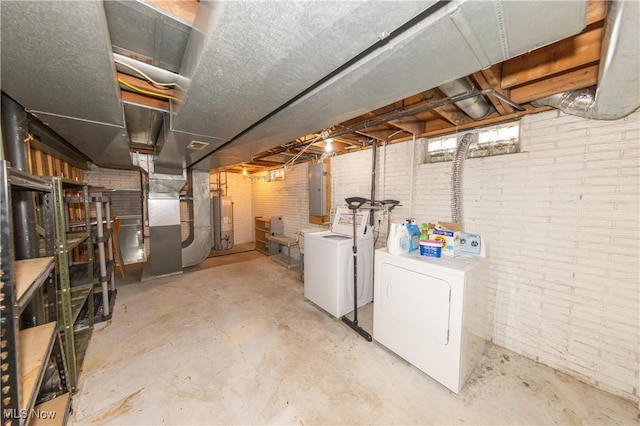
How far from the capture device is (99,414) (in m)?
1.54

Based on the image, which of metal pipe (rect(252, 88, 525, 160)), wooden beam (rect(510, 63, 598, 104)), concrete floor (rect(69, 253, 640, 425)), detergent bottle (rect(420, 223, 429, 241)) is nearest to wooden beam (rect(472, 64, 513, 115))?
metal pipe (rect(252, 88, 525, 160))

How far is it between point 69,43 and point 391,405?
9.13 ft

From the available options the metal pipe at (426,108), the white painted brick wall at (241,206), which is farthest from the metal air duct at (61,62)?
the white painted brick wall at (241,206)

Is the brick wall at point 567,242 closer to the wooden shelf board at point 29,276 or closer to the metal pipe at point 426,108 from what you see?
the metal pipe at point 426,108

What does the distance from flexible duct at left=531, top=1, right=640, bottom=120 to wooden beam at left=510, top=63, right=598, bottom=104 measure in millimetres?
103

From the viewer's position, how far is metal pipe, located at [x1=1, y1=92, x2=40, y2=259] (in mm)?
1633

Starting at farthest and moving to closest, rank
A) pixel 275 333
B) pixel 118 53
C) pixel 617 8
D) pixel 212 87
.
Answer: pixel 275 333 → pixel 118 53 → pixel 212 87 → pixel 617 8

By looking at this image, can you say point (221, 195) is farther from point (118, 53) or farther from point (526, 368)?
point (526, 368)

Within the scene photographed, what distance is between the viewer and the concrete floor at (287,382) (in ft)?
5.10

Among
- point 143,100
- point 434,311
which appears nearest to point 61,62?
point 143,100

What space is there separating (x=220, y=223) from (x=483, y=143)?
6191 millimetres

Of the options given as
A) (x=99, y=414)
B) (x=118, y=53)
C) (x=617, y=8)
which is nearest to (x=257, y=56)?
(x=118, y=53)

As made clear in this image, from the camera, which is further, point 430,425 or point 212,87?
point 430,425

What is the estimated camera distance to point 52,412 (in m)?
1.39
